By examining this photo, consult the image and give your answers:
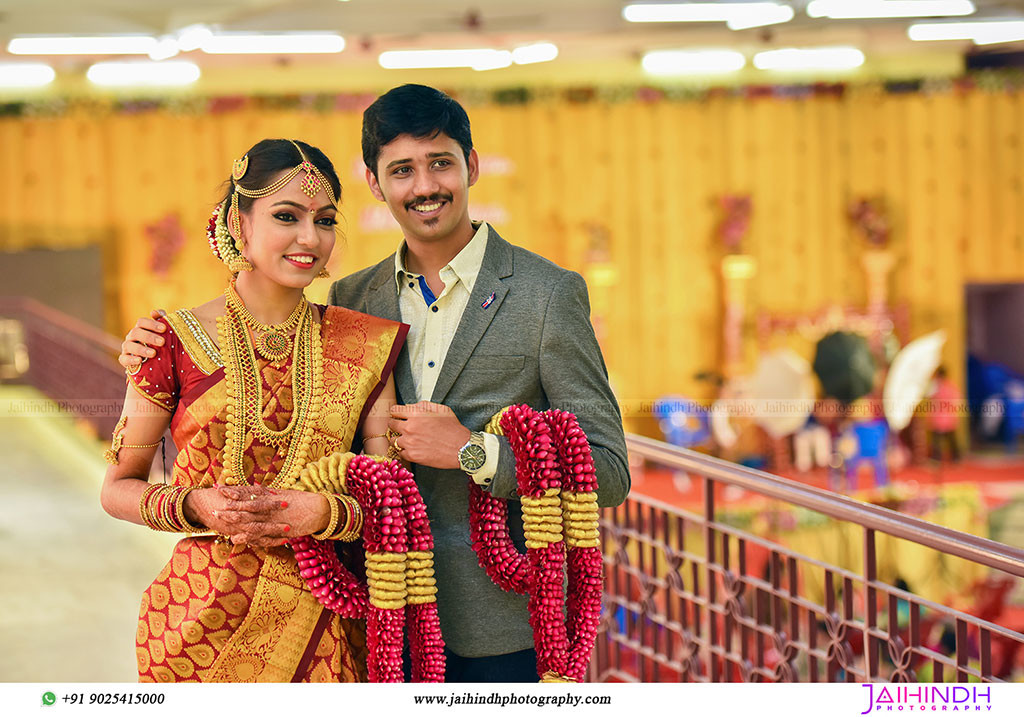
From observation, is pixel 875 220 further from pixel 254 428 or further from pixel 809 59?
pixel 254 428

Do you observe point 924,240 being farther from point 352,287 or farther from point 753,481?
point 352,287

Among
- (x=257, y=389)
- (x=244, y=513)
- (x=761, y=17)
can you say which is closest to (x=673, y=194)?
(x=761, y=17)

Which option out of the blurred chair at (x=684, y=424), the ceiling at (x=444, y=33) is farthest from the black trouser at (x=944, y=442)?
the ceiling at (x=444, y=33)

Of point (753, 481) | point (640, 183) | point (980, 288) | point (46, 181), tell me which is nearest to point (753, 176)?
point (640, 183)

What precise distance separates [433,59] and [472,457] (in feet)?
10.2

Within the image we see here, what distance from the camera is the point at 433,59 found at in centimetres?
423

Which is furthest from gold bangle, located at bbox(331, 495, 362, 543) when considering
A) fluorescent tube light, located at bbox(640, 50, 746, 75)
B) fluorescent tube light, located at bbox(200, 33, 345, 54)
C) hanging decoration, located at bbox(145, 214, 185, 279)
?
fluorescent tube light, located at bbox(640, 50, 746, 75)

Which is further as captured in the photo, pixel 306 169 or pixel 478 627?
pixel 478 627

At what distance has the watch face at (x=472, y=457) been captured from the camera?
148 centimetres

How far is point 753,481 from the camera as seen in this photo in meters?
2.24
